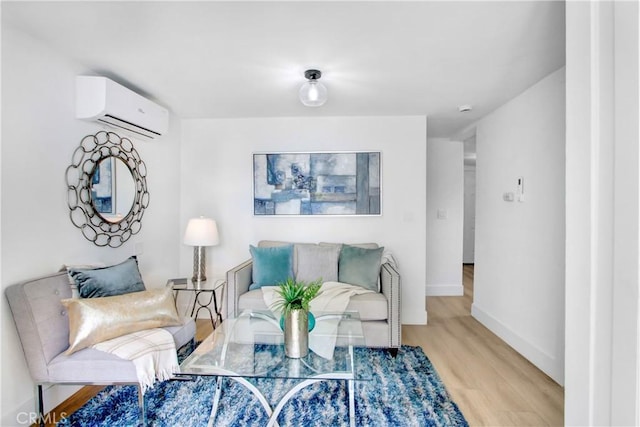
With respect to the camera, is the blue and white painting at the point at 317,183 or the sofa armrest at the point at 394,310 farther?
the blue and white painting at the point at 317,183

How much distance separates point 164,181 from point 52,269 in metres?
1.49

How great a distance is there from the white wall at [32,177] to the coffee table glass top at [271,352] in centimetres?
101

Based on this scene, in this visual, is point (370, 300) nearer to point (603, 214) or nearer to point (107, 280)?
point (603, 214)

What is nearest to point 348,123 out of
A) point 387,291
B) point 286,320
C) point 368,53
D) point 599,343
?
point 368,53

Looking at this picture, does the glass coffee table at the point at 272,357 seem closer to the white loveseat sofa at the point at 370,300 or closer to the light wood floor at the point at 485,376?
the white loveseat sofa at the point at 370,300

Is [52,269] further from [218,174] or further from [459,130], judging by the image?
[459,130]

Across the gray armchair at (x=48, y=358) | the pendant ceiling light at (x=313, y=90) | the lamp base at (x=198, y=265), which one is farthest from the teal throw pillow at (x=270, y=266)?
the pendant ceiling light at (x=313, y=90)

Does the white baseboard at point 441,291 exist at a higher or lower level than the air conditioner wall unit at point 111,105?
lower

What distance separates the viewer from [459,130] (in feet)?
13.3

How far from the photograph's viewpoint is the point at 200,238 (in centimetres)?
305

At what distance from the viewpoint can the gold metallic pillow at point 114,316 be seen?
1725mm

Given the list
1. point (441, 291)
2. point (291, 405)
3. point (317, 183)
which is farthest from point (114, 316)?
point (441, 291)

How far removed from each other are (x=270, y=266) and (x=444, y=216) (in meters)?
2.89

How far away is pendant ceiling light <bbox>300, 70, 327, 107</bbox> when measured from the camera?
2.25m
